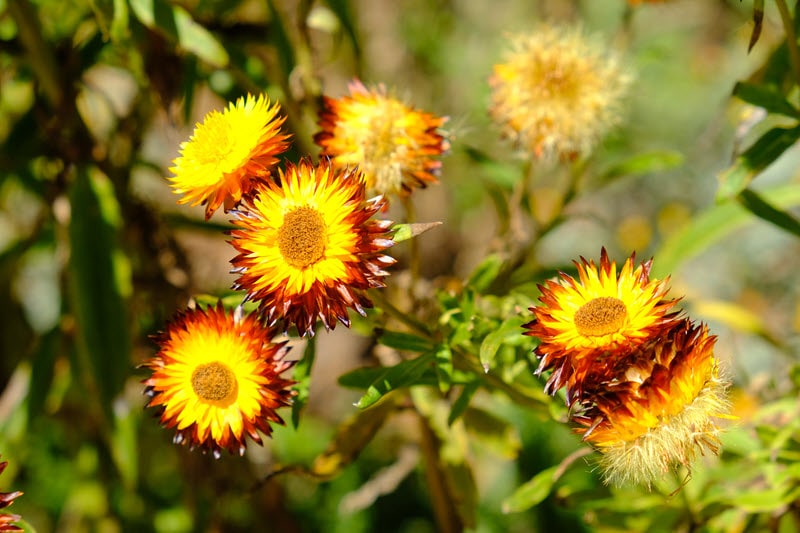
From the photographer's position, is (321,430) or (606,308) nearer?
(606,308)

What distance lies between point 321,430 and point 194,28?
1271 millimetres

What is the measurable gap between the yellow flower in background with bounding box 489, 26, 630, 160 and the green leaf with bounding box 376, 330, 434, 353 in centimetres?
31

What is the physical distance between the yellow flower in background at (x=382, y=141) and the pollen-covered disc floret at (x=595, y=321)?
0.23 metres

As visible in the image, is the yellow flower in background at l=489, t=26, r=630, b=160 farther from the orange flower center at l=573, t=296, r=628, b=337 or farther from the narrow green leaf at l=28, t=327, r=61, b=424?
the narrow green leaf at l=28, t=327, r=61, b=424

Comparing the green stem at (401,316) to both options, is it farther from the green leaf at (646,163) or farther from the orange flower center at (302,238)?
the green leaf at (646,163)

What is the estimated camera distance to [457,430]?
1.16m

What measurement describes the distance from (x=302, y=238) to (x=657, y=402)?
13.3 inches

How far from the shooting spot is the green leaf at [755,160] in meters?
0.95

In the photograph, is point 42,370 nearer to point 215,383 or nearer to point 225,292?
point 225,292

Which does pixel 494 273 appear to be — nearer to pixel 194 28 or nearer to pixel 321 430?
pixel 194 28

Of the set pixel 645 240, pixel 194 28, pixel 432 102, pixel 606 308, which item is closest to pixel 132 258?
pixel 194 28

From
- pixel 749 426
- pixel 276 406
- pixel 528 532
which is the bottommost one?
pixel 528 532

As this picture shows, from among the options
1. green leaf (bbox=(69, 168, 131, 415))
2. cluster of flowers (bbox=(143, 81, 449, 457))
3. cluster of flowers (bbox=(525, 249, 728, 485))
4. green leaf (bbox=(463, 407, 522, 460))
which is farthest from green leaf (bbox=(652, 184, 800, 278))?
green leaf (bbox=(69, 168, 131, 415))

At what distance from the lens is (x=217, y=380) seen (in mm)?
753
